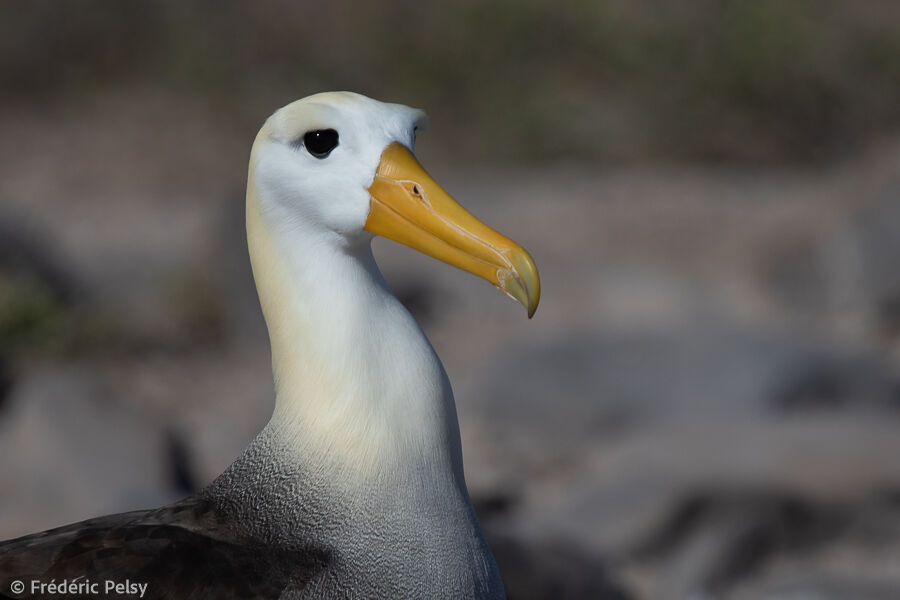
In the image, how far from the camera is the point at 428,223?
2.49m

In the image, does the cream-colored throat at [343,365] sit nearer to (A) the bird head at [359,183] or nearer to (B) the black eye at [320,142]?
(A) the bird head at [359,183]

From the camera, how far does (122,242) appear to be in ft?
28.1

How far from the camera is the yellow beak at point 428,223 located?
2.40m

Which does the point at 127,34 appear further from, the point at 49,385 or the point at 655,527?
the point at 655,527

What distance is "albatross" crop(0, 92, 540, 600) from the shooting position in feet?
8.03

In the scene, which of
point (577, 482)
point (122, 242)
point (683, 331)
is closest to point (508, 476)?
point (577, 482)

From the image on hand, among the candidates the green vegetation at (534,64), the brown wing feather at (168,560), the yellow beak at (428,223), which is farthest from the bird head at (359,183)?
the green vegetation at (534,64)

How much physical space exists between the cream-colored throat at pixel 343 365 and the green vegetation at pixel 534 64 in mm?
8101

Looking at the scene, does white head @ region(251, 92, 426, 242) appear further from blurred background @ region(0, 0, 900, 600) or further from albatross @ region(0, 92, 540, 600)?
blurred background @ region(0, 0, 900, 600)

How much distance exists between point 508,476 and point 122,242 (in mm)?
4551

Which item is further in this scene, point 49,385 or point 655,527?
point 49,385

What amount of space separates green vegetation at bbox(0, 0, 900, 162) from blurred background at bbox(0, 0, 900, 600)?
1.4 inches

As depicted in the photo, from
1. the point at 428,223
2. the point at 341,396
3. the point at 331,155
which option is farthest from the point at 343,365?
the point at 331,155

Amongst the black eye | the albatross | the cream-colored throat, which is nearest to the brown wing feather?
the albatross
